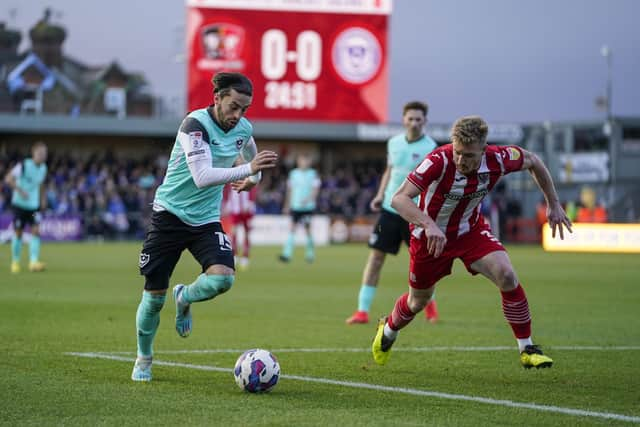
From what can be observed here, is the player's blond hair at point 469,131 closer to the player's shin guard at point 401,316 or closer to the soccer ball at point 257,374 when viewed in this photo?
the player's shin guard at point 401,316

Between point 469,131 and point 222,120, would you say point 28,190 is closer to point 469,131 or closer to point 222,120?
point 222,120

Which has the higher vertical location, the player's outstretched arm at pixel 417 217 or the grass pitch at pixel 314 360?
the player's outstretched arm at pixel 417 217

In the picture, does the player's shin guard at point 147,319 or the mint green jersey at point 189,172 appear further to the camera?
the player's shin guard at point 147,319

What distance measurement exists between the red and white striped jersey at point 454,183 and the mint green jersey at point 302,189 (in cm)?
1761

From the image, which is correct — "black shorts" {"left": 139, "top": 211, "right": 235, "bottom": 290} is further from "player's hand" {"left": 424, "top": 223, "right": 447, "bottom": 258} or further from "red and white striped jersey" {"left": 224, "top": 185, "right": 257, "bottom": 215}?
"red and white striped jersey" {"left": 224, "top": 185, "right": 257, "bottom": 215}

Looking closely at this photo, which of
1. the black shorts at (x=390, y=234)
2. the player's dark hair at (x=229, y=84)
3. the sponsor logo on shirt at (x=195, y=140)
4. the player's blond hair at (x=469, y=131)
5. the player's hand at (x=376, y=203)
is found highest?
the player's dark hair at (x=229, y=84)

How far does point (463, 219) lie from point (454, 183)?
43 cm

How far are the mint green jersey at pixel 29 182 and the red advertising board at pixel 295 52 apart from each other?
17.4 meters

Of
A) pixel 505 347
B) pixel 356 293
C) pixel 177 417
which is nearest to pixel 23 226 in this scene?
pixel 356 293

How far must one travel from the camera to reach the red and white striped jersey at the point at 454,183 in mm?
7887

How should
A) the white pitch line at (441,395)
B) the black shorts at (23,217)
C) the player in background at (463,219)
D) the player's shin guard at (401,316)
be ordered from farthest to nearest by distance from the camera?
the black shorts at (23,217) → the player's shin guard at (401,316) → the player in background at (463,219) → the white pitch line at (441,395)

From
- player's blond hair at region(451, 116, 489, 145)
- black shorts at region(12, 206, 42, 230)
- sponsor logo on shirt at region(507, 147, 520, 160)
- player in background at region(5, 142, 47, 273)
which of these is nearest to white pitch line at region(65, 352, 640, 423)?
player's blond hair at region(451, 116, 489, 145)

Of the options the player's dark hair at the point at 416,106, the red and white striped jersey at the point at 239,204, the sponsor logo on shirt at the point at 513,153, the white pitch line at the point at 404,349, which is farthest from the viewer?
the red and white striped jersey at the point at 239,204

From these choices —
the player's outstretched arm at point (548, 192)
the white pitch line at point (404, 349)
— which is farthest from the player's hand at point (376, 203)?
the player's outstretched arm at point (548, 192)
